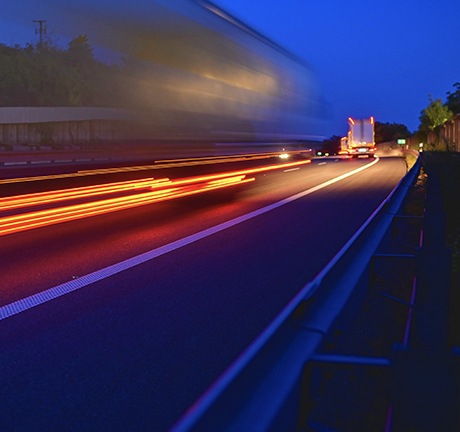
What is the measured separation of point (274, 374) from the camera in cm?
201

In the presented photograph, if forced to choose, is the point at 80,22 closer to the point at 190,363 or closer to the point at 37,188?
the point at 37,188

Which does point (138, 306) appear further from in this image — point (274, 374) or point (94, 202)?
point (94, 202)

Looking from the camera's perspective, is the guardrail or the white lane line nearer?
the guardrail

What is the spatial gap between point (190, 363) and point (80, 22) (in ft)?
19.6

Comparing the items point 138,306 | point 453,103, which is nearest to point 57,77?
point 138,306

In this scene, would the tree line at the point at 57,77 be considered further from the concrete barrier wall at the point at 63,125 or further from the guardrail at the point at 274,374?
the guardrail at the point at 274,374

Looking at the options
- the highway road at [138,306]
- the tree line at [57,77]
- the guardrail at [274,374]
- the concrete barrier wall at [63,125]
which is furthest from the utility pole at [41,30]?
the guardrail at [274,374]

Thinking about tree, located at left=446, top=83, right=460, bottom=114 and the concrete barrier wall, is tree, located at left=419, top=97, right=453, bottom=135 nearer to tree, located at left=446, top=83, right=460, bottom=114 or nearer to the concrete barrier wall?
→ tree, located at left=446, top=83, right=460, bottom=114

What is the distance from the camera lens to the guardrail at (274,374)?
1.62m

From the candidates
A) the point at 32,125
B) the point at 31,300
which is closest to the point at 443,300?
the point at 31,300

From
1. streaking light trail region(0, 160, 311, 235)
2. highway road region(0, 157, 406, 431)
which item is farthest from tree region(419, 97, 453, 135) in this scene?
highway road region(0, 157, 406, 431)

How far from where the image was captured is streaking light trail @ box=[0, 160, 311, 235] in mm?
10016

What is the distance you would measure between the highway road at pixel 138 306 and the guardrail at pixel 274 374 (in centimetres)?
140

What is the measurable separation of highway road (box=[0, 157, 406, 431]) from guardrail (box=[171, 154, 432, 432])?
140 cm
